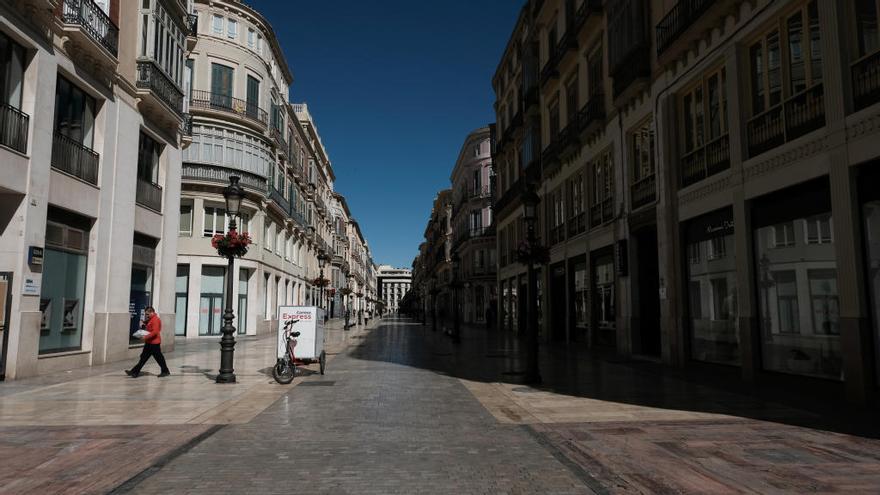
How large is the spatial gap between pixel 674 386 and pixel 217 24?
31.1 m

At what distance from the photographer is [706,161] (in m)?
15.1

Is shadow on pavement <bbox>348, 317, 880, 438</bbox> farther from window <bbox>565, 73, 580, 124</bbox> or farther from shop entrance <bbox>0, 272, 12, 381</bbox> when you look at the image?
A: window <bbox>565, 73, 580, 124</bbox>

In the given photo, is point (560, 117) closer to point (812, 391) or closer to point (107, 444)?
point (812, 391)

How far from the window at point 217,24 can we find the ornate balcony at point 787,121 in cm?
2929

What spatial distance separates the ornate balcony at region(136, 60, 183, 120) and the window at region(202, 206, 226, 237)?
1276cm

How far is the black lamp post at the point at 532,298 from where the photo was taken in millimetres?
13102

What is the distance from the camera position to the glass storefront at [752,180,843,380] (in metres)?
10.8

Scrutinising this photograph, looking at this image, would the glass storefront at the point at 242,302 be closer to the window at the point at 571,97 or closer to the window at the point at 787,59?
the window at the point at 571,97

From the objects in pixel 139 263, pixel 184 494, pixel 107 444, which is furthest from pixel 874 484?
pixel 139 263

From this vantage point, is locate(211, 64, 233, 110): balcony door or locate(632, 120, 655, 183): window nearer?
locate(632, 120, 655, 183): window

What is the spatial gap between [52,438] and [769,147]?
13123 millimetres

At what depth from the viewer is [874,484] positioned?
551cm

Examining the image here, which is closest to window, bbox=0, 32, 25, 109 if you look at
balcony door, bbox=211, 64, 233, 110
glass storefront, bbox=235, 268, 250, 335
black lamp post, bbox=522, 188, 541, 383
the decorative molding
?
black lamp post, bbox=522, 188, 541, 383

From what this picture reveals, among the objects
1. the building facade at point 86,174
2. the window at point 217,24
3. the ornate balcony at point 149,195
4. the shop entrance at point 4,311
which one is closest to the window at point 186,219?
the window at point 217,24
